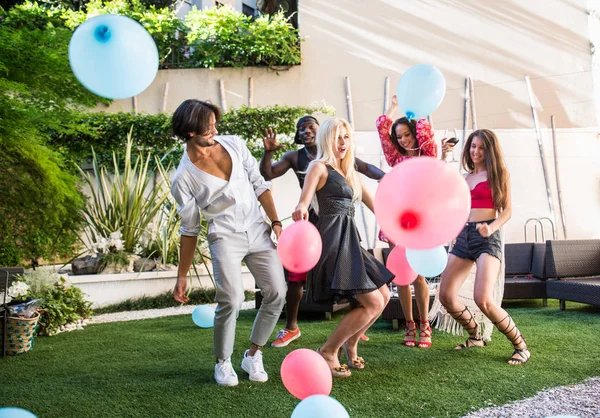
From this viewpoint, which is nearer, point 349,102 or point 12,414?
point 12,414

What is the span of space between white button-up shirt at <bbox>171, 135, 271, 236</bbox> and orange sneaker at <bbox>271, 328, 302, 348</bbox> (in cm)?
132

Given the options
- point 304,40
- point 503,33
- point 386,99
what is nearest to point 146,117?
point 304,40

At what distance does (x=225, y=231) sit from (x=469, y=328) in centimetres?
194

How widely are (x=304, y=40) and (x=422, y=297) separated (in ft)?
23.0

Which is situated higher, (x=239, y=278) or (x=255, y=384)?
(x=239, y=278)

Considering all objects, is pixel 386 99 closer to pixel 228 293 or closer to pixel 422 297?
pixel 422 297

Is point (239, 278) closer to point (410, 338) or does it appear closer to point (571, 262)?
point (410, 338)

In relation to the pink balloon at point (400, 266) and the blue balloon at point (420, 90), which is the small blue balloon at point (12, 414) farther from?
the blue balloon at point (420, 90)

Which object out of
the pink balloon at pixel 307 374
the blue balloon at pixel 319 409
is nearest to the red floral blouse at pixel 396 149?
the pink balloon at pixel 307 374

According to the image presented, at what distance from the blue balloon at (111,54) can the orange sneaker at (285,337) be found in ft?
8.11

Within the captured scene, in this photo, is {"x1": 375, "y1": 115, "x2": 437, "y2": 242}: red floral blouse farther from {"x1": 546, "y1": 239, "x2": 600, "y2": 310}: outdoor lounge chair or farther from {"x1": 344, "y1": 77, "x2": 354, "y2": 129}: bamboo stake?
{"x1": 344, "y1": 77, "x2": 354, "y2": 129}: bamboo stake

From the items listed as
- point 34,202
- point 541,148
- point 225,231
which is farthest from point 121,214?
point 541,148

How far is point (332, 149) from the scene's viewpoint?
3.40 m

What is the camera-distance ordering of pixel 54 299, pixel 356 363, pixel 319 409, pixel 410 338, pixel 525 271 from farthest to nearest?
pixel 525 271 < pixel 54 299 < pixel 410 338 < pixel 356 363 < pixel 319 409
